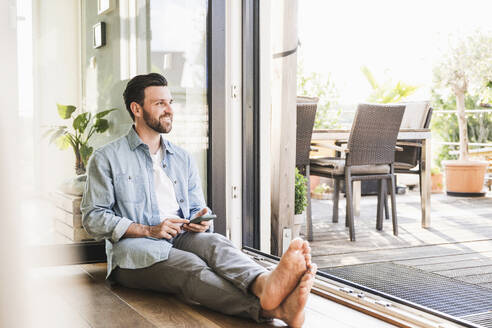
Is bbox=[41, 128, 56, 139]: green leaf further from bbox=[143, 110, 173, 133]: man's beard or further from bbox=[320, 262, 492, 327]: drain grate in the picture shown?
bbox=[320, 262, 492, 327]: drain grate

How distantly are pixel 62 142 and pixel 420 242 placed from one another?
7.71 feet

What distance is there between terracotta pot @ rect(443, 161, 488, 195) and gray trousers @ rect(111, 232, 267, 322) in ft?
14.3

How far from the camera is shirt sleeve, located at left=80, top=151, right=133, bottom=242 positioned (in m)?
2.25

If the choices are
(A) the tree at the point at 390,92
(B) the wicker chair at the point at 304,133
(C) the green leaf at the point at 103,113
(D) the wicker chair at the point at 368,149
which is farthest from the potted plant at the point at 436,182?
(C) the green leaf at the point at 103,113

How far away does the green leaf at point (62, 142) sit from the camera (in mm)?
2588

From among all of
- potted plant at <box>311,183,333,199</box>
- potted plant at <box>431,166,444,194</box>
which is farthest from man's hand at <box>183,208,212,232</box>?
potted plant at <box>431,166,444,194</box>

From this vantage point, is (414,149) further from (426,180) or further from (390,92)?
(390,92)

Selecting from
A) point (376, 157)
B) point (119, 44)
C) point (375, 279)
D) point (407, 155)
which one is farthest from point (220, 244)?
point (407, 155)

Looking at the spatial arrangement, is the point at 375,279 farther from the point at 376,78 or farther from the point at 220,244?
the point at 376,78

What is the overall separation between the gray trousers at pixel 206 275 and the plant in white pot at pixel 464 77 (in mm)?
4414

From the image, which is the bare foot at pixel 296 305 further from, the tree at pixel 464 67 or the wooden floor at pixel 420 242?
the tree at pixel 464 67

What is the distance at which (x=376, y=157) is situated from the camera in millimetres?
3689

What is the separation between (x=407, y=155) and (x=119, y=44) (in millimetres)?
2555

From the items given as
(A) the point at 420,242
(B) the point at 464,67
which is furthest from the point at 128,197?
(B) the point at 464,67
